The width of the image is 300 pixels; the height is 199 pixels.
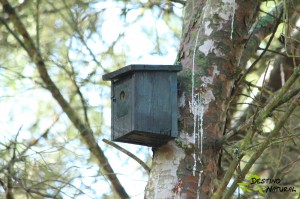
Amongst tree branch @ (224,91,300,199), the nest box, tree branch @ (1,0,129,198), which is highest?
tree branch @ (1,0,129,198)

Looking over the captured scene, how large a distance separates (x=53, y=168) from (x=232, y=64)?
191 cm

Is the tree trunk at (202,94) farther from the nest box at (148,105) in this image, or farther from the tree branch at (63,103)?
the tree branch at (63,103)

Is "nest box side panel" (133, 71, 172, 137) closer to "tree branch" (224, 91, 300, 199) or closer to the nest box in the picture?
the nest box

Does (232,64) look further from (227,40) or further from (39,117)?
(39,117)

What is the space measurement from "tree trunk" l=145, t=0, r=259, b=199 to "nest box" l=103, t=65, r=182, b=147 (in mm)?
59

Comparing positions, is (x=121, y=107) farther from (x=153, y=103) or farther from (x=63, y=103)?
(x=63, y=103)

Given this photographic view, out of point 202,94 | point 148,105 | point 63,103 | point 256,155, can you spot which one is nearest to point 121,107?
point 148,105

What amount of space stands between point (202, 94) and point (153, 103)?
252mm

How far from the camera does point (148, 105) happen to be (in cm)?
327

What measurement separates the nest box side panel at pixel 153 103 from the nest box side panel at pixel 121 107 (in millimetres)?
55

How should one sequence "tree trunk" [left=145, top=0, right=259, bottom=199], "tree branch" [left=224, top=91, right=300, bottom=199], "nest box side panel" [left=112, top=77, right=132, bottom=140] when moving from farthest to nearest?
1. "nest box side panel" [left=112, top=77, right=132, bottom=140]
2. "tree trunk" [left=145, top=0, right=259, bottom=199]
3. "tree branch" [left=224, top=91, right=300, bottom=199]

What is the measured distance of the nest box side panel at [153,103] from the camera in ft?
10.5

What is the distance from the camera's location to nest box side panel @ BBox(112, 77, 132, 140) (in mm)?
3301

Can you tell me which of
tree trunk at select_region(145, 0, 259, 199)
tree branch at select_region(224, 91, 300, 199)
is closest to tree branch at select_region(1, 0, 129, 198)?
tree trunk at select_region(145, 0, 259, 199)
